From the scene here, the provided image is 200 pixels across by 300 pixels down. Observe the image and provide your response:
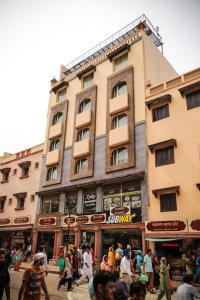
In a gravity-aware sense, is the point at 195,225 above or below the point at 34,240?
above

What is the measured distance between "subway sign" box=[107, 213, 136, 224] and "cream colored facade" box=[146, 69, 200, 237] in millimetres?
1437

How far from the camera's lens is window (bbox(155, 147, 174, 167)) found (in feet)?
60.1

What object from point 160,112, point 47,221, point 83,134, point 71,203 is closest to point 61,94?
point 83,134

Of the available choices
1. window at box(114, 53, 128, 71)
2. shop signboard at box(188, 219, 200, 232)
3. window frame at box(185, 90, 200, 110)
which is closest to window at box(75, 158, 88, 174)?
window at box(114, 53, 128, 71)

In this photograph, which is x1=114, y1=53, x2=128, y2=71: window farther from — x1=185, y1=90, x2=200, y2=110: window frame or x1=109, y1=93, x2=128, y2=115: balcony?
x1=185, y1=90, x2=200, y2=110: window frame

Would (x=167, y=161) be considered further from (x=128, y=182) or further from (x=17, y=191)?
(x=17, y=191)

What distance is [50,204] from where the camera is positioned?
84.1ft

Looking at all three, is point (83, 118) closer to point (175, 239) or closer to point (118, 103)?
point (118, 103)

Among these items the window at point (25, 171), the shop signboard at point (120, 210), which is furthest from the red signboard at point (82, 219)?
the window at point (25, 171)

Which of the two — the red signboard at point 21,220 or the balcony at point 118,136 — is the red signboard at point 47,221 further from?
the balcony at point 118,136

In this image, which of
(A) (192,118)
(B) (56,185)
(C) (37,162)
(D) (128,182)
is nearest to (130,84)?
(A) (192,118)

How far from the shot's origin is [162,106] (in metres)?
20.2

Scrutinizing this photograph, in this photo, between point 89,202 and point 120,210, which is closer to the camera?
point 120,210

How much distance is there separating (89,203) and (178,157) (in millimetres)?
8849
